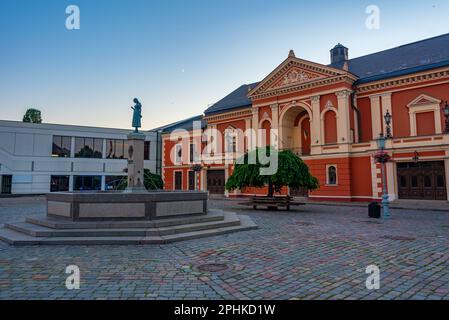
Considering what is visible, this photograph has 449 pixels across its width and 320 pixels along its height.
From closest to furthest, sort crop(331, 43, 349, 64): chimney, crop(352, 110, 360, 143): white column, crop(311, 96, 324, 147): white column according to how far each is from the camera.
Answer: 1. crop(352, 110, 360, 143): white column
2. crop(311, 96, 324, 147): white column
3. crop(331, 43, 349, 64): chimney

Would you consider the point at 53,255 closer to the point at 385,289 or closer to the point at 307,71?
the point at 385,289

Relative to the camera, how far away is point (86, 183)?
4078 cm

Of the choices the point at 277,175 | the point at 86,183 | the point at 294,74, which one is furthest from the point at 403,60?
the point at 86,183

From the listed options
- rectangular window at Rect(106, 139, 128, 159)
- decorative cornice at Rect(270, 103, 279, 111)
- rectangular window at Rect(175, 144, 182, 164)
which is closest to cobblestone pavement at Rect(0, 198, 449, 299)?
decorative cornice at Rect(270, 103, 279, 111)

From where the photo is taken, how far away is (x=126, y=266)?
19.9 ft

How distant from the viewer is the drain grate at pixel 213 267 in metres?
5.85

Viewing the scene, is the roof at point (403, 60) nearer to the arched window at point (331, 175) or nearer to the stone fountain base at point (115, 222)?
the arched window at point (331, 175)

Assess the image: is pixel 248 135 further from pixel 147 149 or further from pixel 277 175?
Answer: pixel 147 149

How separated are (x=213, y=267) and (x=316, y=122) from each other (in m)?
23.9

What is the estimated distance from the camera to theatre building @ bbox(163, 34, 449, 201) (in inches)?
886

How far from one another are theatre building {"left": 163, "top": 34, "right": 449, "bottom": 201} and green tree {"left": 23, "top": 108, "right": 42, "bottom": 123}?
140ft

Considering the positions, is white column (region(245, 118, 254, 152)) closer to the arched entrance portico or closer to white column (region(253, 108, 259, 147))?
Result: white column (region(253, 108, 259, 147))
